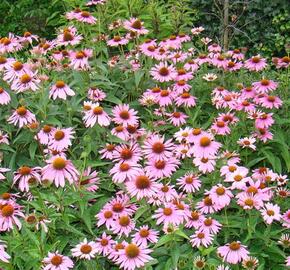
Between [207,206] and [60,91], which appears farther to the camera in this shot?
[60,91]

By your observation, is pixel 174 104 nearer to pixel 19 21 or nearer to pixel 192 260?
pixel 192 260

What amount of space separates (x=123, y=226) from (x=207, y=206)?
0.36 meters

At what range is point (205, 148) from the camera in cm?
243

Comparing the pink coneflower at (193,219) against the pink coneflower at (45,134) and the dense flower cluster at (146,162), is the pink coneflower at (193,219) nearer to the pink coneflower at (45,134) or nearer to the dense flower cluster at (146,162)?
the dense flower cluster at (146,162)

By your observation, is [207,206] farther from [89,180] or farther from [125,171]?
[89,180]

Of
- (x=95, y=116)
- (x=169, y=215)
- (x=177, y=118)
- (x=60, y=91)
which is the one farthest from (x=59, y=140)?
(x=177, y=118)

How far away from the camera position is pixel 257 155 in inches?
111

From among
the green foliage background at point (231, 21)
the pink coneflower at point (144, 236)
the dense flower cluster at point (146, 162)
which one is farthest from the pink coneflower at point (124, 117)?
the green foliage background at point (231, 21)

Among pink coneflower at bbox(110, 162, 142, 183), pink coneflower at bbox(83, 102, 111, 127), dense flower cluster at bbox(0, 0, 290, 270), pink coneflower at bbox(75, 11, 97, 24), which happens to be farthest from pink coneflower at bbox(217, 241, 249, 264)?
pink coneflower at bbox(75, 11, 97, 24)

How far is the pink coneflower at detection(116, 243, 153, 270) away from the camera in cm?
199

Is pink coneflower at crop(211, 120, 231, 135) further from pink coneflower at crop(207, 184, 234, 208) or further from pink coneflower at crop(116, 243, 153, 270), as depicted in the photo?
pink coneflower at crop(116, 243, 153, 270)

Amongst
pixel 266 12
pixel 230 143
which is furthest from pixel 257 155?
pixel 266 12

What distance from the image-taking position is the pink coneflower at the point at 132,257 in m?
1.99

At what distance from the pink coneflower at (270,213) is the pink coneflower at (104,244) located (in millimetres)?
606
